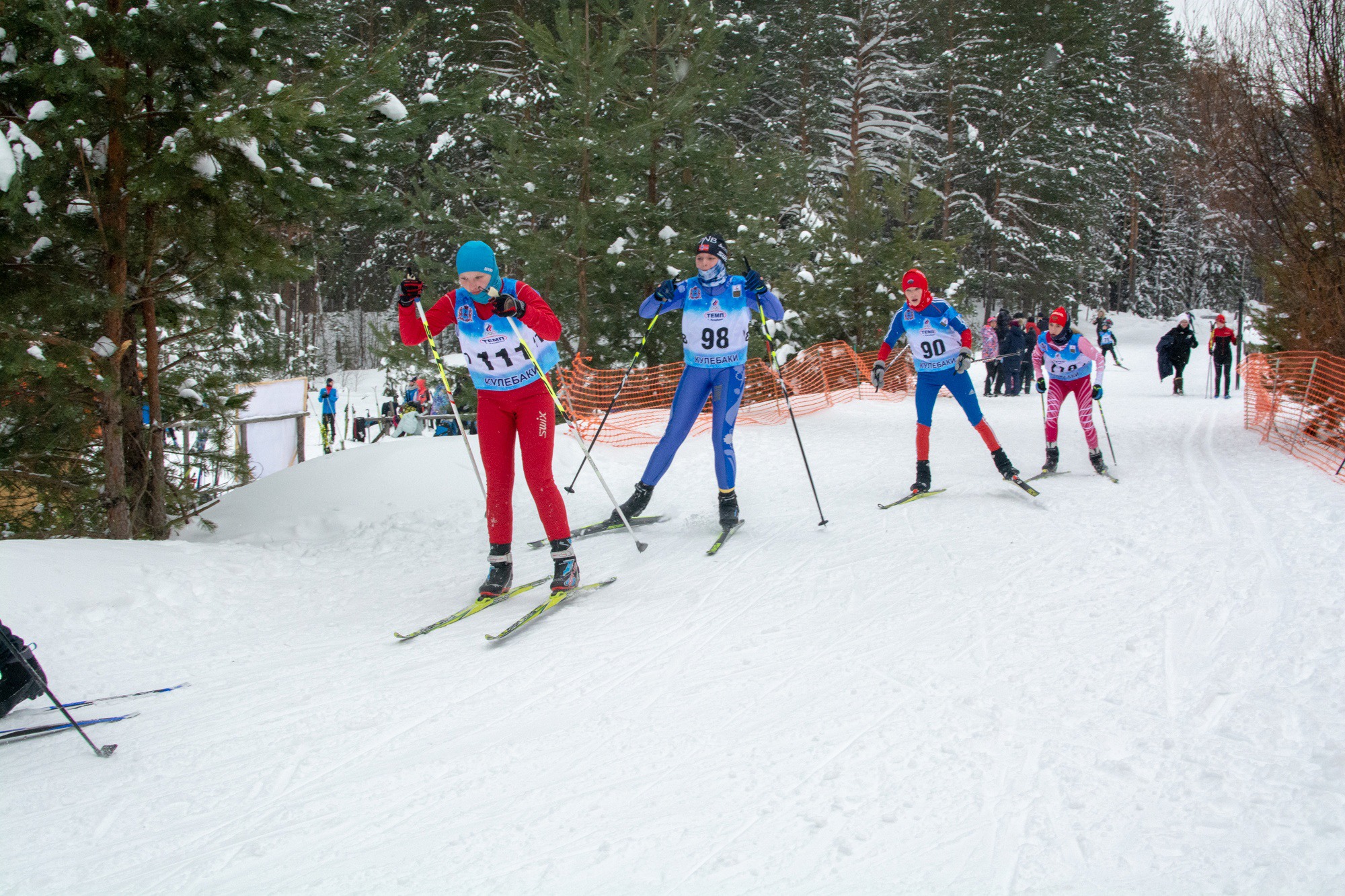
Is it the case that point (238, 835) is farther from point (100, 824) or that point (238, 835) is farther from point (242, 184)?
point (242, 184)

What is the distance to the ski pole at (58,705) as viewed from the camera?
3.22 meters

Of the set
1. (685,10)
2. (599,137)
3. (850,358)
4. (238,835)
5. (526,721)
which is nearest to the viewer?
(238,835)

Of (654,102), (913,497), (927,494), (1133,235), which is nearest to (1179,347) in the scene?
(654,102)

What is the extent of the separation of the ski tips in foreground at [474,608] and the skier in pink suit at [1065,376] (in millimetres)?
5881

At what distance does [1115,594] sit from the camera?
460 cm

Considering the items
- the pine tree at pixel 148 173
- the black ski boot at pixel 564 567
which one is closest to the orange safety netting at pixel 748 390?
the pine tree at pixel 148 173

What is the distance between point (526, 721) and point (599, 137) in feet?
34.0

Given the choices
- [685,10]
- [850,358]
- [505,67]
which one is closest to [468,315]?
[685,10]

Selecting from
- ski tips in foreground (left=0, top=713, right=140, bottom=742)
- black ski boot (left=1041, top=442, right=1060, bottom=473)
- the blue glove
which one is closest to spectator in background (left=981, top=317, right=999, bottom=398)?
black ski boot (left=1041, top=442, right=1060, bottom=473)

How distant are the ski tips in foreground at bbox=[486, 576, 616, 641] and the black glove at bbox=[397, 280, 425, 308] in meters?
2.02

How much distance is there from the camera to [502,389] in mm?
4980

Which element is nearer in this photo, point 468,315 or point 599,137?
point 468,315

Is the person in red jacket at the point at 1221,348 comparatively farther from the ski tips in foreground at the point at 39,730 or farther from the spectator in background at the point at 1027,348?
the ski tips in foreground at the point at 39,730

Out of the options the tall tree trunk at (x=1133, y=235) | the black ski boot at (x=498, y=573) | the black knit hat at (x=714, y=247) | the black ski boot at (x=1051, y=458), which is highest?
the tall tree trunk at (x=1133, y=235)
